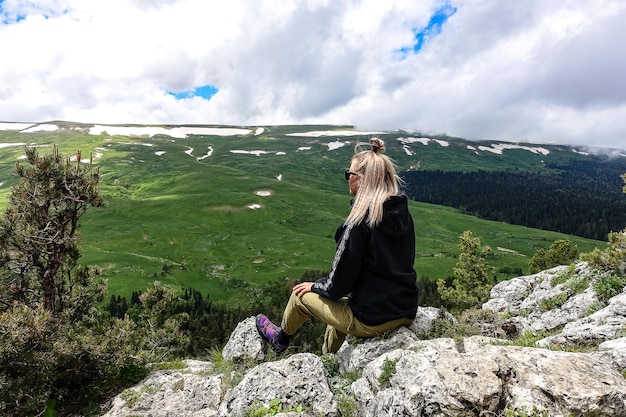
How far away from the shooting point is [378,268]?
8.48 metres

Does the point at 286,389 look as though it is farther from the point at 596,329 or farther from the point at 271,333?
the point at 596,329

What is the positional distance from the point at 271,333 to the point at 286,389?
2.70 meters

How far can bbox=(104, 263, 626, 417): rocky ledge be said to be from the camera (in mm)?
6137

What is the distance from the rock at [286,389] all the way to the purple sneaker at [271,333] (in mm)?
1542

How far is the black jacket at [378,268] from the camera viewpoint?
8.30 m

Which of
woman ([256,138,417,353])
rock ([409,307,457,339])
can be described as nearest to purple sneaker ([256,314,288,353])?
woman ([256,138,417,353])

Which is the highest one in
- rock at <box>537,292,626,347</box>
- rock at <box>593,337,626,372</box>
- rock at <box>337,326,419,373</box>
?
rock at <box>593,337,626,372</box>

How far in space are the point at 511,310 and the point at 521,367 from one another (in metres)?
11.6

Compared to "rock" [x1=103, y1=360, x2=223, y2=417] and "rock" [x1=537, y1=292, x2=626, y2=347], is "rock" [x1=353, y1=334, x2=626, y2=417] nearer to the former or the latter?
"rock" [x1=537, y1=292, x2=626, y2=347]

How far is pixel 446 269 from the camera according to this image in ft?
405

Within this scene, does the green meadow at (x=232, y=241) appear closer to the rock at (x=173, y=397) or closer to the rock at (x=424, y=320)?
the rock at (x=173, y=397)

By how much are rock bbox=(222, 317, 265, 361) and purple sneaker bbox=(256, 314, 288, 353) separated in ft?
0.85

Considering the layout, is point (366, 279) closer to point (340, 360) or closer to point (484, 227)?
point (340, 360)

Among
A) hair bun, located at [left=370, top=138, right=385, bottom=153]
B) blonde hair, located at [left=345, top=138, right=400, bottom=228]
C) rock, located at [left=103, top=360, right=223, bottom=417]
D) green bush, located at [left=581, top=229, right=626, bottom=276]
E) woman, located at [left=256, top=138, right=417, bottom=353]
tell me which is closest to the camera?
blonde hair, located at [left=345, top=138, right=400, bottom=228]
